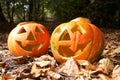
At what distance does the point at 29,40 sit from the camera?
178 inches

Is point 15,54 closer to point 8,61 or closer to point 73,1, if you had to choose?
point 8,61

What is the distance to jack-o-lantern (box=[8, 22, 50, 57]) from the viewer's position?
452 centimetres

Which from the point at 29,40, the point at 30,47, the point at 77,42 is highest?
the point at 77,42

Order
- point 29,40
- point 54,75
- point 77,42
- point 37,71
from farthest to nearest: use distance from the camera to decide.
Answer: point 29,40 → point 77,42 → point 37,71 → point 54,75

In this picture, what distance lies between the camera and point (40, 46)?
460 cm

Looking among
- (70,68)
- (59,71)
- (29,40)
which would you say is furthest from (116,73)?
(29,40)

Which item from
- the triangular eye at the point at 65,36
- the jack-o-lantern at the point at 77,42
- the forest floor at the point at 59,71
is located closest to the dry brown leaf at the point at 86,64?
the forest floor at the point at 59,71

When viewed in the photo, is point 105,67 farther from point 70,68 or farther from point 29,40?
point 29,40

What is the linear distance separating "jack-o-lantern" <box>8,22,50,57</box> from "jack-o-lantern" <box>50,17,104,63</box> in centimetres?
34

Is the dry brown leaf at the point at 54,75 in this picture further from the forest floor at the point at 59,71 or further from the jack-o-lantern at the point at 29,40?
the jack-o-lantern at the point at 29,40

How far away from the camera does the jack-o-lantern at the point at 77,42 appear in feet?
13.4

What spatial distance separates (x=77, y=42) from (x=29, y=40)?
74cm

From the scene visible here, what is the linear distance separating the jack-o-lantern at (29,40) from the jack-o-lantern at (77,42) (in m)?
0.34

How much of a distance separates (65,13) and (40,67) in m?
7.52
